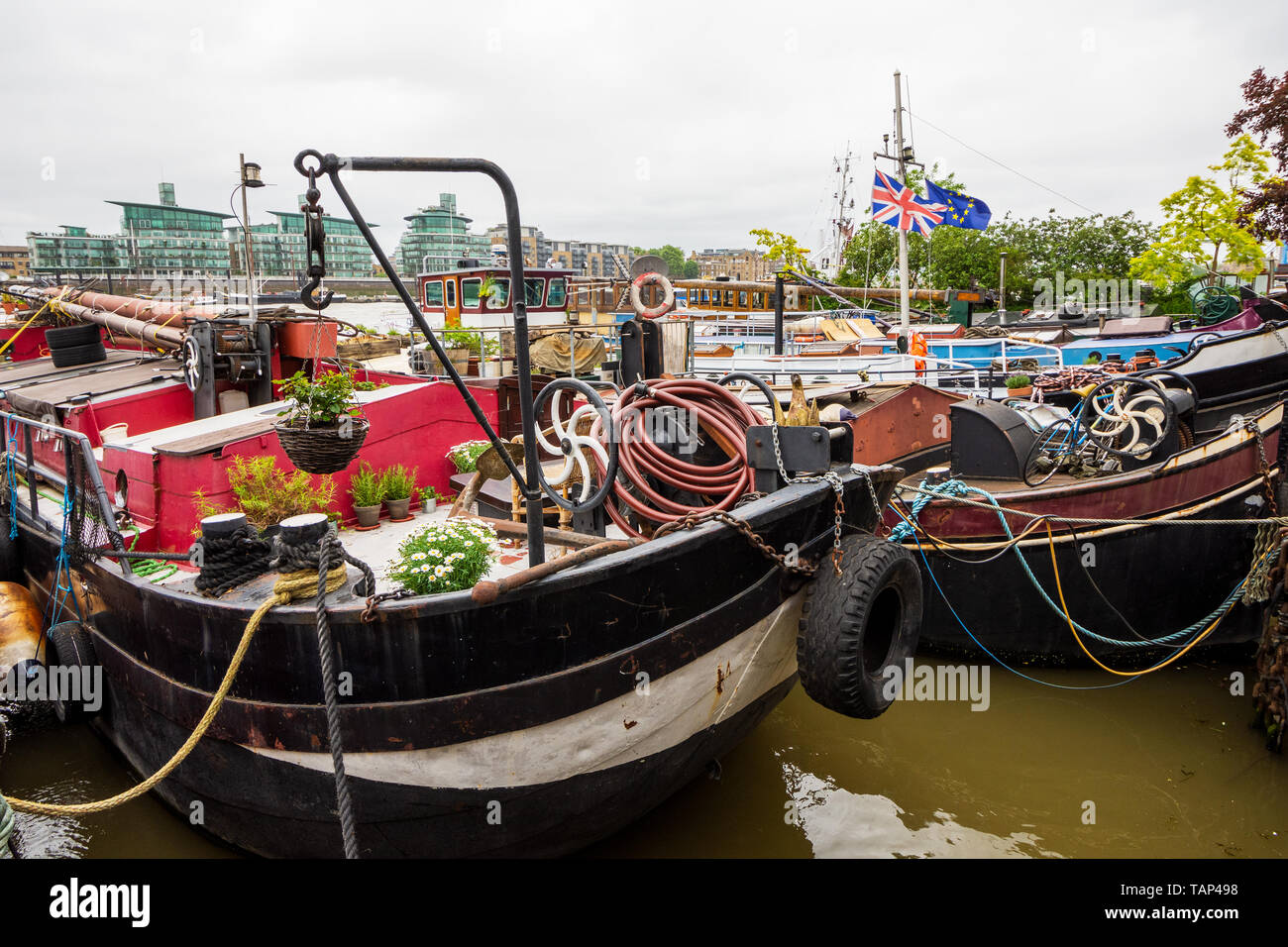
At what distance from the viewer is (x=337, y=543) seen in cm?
408

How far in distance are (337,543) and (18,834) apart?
3724mm

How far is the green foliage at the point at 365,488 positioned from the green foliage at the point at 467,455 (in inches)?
29.8

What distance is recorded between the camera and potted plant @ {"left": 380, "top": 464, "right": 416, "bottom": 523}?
629 centimetres

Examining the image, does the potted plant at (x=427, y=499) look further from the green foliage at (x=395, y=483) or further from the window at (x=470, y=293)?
the window at (x=470, y=293)

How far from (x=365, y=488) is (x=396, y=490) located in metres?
0.25

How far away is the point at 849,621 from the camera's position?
4.34 m

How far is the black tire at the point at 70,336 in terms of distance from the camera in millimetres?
9359

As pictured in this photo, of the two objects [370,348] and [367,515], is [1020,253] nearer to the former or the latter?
[370,348]

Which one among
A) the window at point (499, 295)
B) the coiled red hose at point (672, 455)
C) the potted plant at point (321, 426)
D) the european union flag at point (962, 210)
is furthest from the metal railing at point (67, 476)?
the european union flag at point (962, 210)

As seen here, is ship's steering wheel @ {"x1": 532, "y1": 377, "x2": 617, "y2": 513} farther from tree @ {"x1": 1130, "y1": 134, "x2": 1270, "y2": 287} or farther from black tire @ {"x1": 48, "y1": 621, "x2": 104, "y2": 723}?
tree @ {"x1": 1130, "y1": 134, "x2": 1270, "y2": 287}

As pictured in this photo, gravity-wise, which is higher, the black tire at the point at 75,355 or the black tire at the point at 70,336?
the black tire at the point at 70,336

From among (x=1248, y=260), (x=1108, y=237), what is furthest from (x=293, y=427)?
(x=1108, y=237)

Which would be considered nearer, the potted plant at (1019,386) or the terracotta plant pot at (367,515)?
the terracotta plant pot at (367,515)
